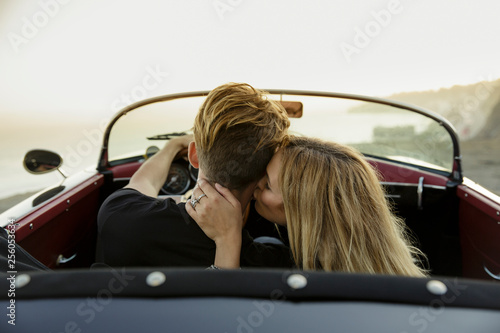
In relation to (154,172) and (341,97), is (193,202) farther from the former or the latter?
(341,97)

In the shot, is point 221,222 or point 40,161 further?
point 40,161

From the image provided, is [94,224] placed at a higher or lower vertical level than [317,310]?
lower

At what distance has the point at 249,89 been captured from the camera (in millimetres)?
1421

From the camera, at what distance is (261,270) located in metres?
0.67

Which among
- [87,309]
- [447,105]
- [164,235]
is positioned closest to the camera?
[87,309]

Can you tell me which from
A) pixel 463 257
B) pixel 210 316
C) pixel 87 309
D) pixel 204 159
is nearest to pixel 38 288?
pixel 87 309

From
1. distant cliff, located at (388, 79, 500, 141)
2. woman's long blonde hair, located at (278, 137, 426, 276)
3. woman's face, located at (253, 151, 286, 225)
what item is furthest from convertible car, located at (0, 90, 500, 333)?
distant cliff, located at (388, 79, 500, 141)

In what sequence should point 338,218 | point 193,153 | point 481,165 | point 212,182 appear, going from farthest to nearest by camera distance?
point 481,165 → point 193,153 → point 212,182 → point 338,218

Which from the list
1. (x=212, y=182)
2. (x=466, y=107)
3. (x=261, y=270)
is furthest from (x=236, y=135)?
(x=466, y=107)

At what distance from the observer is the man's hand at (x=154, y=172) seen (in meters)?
2.01

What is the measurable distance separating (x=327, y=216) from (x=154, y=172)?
4.16ft

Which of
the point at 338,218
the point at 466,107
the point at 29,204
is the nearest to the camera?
the point at 338,218

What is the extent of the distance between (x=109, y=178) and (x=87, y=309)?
2.47 metres

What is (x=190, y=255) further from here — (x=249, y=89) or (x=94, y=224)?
(x=94, y=224)
